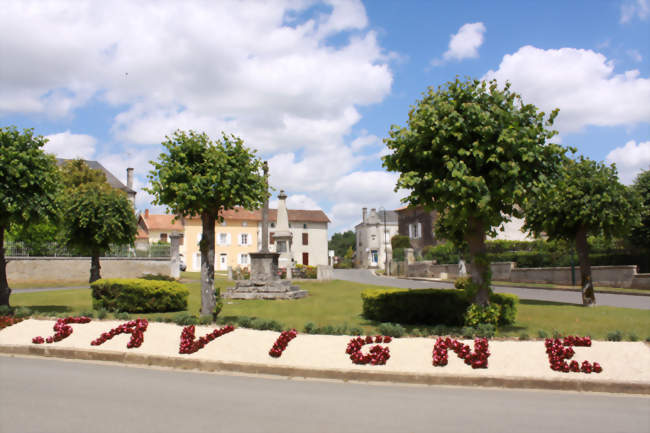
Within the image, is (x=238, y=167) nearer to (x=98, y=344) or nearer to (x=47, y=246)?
(x=98, y=344)

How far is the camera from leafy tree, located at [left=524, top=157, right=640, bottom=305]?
15.4 m

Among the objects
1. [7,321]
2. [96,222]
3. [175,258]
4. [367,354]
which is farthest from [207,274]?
[175,258]

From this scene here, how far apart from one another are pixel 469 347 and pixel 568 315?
6.55 metres

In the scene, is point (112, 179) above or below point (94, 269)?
above

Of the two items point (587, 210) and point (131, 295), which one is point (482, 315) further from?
point (131, 295)

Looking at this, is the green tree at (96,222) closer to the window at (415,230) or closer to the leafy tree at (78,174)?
the leafy tree at (78,174)

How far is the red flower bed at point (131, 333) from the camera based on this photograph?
9.54 m

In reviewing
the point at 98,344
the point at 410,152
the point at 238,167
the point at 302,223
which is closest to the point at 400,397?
the point at 410,152

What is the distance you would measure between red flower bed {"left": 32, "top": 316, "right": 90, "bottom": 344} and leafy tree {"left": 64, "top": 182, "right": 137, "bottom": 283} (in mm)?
10895

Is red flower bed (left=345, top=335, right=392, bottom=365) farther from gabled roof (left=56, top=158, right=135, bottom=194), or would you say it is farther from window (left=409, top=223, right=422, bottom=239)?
gabled roof (left=56, top=158, right=135, bottom=194)

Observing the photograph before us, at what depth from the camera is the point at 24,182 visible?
13.4 m

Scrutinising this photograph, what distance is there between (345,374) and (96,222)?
1775cm

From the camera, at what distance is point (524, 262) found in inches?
1234

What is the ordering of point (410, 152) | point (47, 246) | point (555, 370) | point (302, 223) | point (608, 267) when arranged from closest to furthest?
point (555, 370) → point (410, 152) → point (608, 267) → point (47, 246) → point (302, 223)
